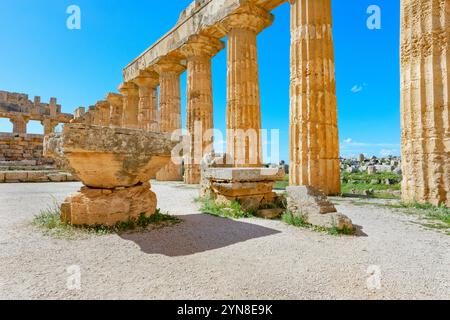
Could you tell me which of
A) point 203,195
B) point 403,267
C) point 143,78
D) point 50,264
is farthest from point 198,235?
point 143,78

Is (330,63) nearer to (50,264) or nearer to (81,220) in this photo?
(81,220)

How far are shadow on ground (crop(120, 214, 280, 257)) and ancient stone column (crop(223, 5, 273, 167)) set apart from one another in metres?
6.37

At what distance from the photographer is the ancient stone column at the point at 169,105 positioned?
1515 centimetres

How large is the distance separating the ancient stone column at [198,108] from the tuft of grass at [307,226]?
888 cm

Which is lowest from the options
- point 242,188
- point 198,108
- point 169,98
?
point 242,188

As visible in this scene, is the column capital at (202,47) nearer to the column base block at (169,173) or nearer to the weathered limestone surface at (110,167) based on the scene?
the column base block at (169,173)

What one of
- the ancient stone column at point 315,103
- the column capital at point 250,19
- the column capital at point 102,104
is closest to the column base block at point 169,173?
the column capital at point 250,19

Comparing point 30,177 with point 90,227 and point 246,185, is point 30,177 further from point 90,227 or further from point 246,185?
point 246,185

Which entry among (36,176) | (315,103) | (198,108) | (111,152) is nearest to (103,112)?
(36,176)

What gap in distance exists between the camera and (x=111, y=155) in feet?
11.7

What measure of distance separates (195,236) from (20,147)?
23.1m

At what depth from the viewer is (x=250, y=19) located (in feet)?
33.5

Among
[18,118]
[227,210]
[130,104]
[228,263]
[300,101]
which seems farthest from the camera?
[18,118]
